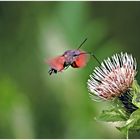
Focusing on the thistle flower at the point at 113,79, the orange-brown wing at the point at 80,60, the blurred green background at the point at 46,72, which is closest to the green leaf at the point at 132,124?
the thistle flower at the point at 113,79

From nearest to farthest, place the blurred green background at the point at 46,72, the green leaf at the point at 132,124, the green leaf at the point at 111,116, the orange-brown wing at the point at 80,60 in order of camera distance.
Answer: the green leaf at the point at 132,124
the green leaf at the point at 111,116
the orange-brown wing at the point at 80,60
the blurred green background at the point at 46,72

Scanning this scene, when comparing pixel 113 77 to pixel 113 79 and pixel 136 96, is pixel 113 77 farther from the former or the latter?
Result: pixel 136 96

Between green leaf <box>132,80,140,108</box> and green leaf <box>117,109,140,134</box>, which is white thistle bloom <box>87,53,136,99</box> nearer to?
green leaf <box>132,80,140,108</box>

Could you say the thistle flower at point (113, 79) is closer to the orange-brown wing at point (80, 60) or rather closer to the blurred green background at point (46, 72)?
the orange-brown wing at point (80, 60)

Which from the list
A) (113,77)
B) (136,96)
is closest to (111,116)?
(136,96)

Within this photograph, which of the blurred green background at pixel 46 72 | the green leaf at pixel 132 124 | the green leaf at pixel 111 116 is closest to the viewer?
the green leaf at pixel 132 124
